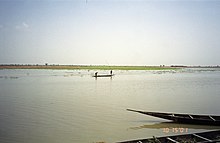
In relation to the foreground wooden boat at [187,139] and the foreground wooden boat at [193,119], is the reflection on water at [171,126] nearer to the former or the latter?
the foreground wooden boat at [193,119]

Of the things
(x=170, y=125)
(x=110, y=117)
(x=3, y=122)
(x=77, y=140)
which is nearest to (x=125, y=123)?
(x=110, y=117)

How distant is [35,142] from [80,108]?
17.2ft

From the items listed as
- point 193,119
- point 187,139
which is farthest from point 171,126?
point 187,139

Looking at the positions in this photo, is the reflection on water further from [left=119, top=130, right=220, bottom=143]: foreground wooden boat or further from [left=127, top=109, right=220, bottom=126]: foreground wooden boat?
[left=119, top=130, right=220, bottom=143]: foreground wooden boat

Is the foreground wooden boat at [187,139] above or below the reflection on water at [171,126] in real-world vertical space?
above

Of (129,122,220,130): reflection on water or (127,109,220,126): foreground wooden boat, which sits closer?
(127,109,220,126): foreground wooden boat

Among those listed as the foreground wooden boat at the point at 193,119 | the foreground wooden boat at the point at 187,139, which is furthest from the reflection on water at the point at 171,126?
the foreground wooden boat at the point at 187,139

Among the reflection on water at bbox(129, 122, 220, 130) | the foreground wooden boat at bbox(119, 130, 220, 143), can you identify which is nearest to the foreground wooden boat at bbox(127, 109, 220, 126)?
the reflection on water at bbox(129, 122, 220, 130)

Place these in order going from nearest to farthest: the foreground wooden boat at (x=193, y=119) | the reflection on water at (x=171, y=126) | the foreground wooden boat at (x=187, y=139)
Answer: the foreground wooden boat at (x=187, y=139)
the foreground wooden boat at (x=193, y=119)
the reflection on water at (x=171, y=126)

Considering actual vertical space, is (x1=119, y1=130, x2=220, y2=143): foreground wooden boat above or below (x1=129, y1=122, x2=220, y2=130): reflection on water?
above

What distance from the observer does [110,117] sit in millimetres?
11195

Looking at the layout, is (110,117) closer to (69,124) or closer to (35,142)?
(69,124)

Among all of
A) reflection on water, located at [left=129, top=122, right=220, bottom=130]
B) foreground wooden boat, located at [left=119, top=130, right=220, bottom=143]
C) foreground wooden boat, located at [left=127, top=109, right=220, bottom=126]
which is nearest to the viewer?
foreground wooden boat, located at [left=119, top=130, right=220, bottom=143]

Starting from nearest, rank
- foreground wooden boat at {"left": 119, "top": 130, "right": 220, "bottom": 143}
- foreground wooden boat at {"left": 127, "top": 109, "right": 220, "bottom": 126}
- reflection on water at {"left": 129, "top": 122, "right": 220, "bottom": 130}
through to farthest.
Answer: foreground wooden boat at {"left": 119, "top": 130, "right": 220, "bottom": 143}
foreground wooden boat at {"left": 127, "top": 109, "right": 220, "bottom": 126}
reflection on water at {"left": 129, "top": 122, "right": 220, "bottom": 130}
